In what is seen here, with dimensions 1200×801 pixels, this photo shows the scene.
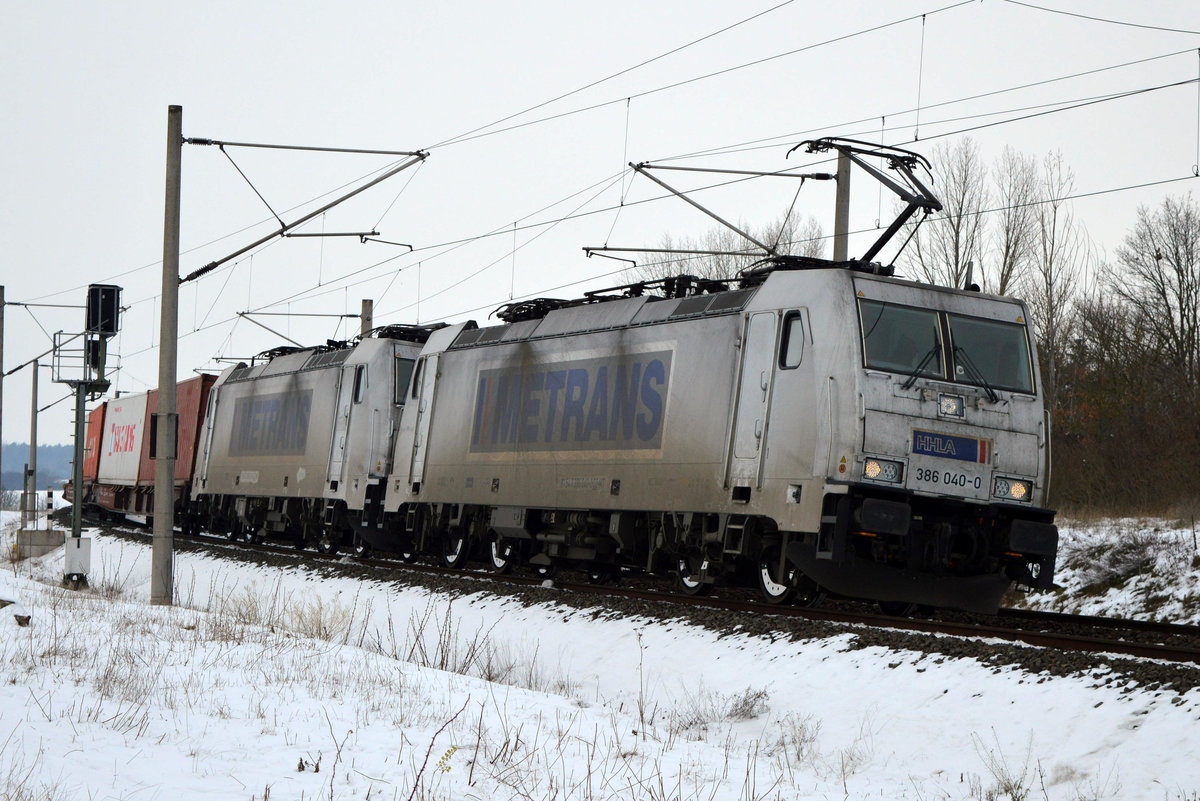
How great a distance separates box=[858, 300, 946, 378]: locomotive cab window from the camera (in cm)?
1256

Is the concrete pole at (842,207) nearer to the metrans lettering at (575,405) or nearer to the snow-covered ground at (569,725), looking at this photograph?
the metrans lettering at (575,405)

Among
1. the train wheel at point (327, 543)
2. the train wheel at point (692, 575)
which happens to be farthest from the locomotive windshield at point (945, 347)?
the train wheel at point (327, 543)

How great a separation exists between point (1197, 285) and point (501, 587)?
29387 millimetres

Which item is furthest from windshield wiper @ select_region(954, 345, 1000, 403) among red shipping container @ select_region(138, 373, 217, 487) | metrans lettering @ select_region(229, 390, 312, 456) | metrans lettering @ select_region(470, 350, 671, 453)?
red shipping container @ select_region(138, 373, 217, 487)

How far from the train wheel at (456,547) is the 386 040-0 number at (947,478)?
862 centimetres

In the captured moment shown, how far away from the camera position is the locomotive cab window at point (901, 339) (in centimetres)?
1256

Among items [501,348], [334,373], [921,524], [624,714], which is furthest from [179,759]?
[334,373]

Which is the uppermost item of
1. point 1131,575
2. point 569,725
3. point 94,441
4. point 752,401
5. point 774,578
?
point 752,401

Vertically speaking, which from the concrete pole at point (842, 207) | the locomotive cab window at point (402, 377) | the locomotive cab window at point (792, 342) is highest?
the concrete pole at point (842, 207)

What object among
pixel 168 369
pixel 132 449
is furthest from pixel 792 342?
pixel 132 449

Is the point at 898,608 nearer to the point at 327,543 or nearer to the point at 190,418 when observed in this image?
the point at 327,543

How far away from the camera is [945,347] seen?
1291cm

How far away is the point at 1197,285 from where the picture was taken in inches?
1507

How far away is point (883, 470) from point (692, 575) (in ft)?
11.6
